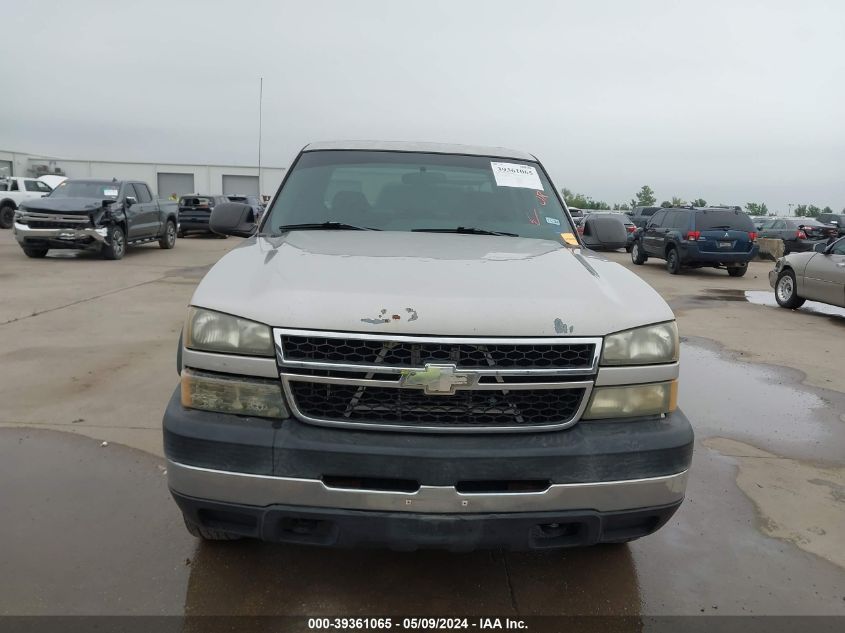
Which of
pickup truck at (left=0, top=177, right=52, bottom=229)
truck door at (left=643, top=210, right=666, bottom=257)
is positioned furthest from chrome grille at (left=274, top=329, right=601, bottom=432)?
pickup truck at (left=0, top=177, right=52, bottom=229)

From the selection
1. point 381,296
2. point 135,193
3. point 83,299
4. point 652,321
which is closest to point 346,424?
point 381,296

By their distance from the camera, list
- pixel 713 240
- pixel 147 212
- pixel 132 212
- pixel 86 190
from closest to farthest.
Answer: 1. pixel 86 190
2. pixel 713 240
3. pixel 132 212
4. pixel 147 212

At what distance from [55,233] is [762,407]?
13964 mm

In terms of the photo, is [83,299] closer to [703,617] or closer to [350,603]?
[350,603]

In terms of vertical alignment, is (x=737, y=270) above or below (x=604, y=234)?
below

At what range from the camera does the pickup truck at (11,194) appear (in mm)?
23484

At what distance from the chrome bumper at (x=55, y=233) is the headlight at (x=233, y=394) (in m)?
13.7

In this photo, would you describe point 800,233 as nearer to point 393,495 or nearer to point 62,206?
point 62,206

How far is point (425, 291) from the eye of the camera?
2.27 meters

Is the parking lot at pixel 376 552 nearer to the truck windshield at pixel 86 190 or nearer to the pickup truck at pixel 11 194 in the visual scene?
the truck windshield at pixel 86 190

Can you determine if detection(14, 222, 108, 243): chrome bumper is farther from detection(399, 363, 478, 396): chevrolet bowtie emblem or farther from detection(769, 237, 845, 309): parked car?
detection(399, 363, 478, 396): chevrolet bowtie emblem

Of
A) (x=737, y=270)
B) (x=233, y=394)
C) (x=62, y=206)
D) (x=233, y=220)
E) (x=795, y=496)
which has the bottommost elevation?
(x=737, y=270)

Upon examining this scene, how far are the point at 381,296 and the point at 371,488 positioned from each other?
2.08 feet

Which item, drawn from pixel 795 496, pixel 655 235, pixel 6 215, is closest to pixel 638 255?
pixel 655 235
